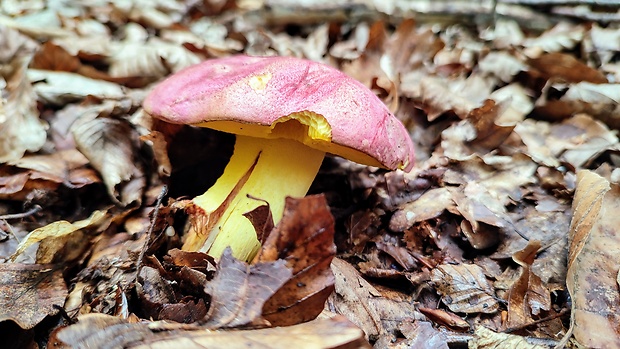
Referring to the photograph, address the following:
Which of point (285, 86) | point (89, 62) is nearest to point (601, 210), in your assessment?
point (285, 86)

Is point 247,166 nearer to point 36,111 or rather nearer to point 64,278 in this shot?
point 64,278

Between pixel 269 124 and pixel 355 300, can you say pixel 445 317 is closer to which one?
pixel 355 300

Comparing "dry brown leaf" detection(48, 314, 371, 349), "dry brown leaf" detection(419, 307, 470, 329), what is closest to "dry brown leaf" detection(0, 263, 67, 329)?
"dry brown leaf" detection(48, 314, 371, 349)

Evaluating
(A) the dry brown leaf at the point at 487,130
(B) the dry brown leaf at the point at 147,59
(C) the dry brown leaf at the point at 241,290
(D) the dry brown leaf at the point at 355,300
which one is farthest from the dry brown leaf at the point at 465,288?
(B) the dry brown leaf at the point at 147,59

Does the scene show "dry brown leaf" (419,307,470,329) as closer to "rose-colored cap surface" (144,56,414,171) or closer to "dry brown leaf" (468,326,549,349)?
"dry brown leaf" (468,326,549,349)

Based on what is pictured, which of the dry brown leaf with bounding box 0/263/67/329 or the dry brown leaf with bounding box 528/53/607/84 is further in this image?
the dry brown leaf with bounding box 528/53/607/84

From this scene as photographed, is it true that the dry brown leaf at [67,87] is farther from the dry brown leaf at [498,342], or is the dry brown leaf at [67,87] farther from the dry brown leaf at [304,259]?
the dry brown leaf at [498,342]
